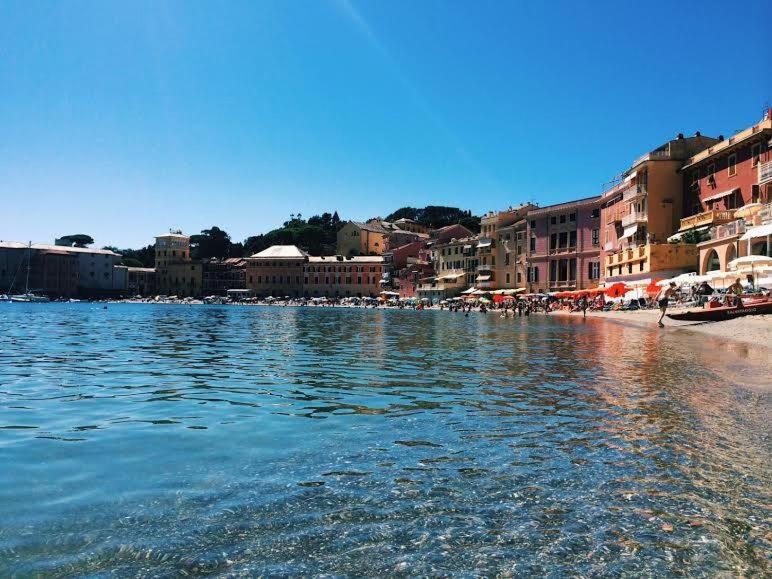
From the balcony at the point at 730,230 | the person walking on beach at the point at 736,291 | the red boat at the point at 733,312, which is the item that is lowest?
the red boat at the point at 733,312

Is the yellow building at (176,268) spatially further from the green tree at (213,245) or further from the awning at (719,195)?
the awning at (719,195)

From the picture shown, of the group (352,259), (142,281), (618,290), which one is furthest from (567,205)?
(142,281)

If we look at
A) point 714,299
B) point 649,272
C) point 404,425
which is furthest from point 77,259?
point 404,425

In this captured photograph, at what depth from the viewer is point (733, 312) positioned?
2900cm

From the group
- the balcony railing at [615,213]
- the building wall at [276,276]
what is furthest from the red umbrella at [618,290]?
the building wall at [276,276]

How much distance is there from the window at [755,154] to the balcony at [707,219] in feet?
11.8

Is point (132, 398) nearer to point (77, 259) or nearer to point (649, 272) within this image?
point (649, 272)

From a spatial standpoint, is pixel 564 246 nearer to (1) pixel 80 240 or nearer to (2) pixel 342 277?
(2) pixel 342 277

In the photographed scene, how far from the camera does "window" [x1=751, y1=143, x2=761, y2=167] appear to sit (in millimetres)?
39375

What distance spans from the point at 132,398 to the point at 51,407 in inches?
57.3

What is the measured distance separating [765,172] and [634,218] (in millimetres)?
16527

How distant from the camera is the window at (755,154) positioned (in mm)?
39375

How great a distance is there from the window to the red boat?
14.7 metres

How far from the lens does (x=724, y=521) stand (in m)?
5.09
